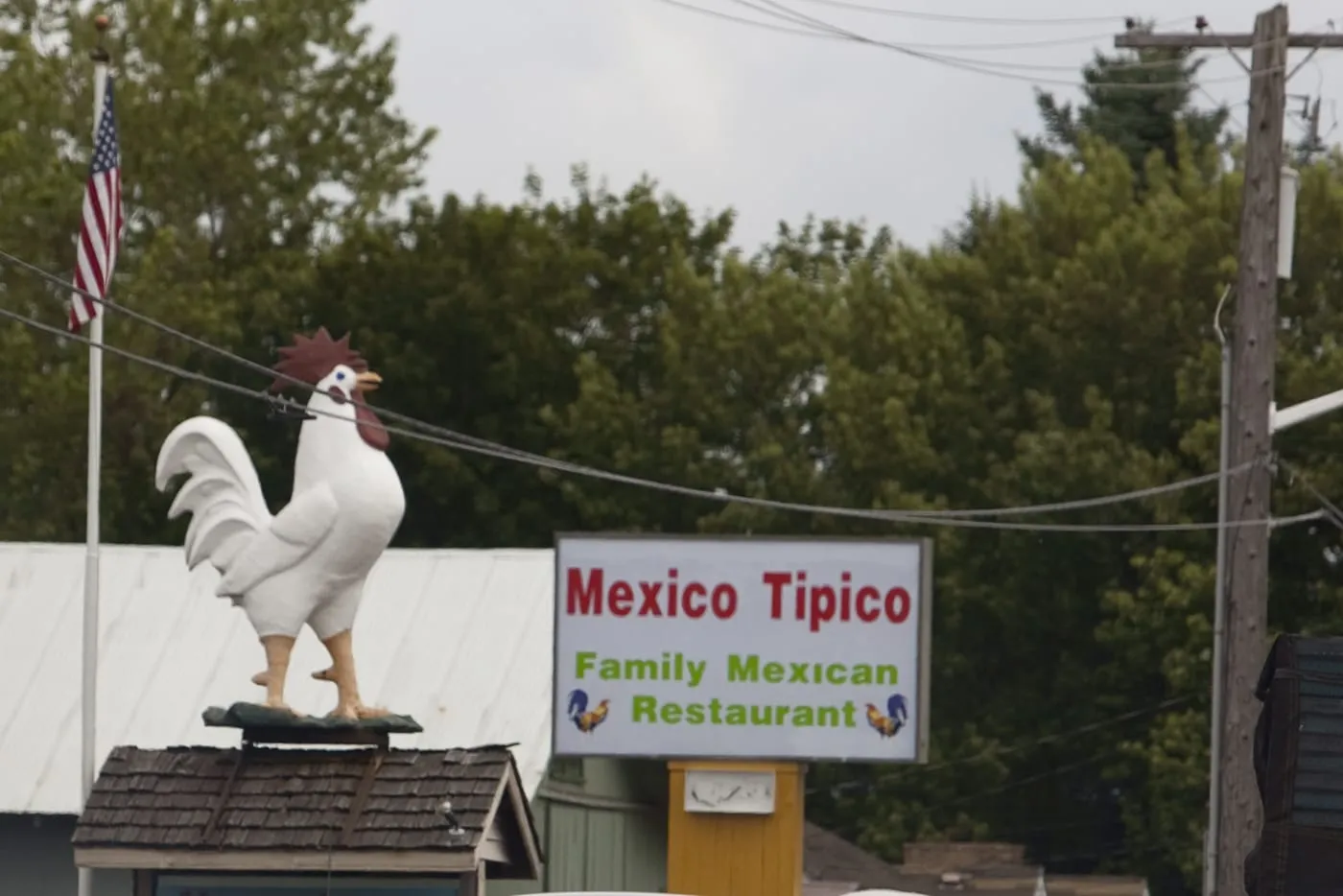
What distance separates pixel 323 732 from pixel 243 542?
160 cm

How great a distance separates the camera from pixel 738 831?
853 inches

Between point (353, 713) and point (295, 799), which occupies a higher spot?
point (353, 713)

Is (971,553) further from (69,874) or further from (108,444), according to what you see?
(69,874)

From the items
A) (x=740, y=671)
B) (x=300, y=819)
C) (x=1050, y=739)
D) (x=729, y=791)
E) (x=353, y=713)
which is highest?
(x=1050, y=739)

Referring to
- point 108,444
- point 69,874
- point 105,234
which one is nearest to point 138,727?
point 69,874

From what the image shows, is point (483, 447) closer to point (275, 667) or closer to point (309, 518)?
point (309, 518)

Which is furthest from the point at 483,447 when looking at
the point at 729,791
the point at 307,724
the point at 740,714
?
the point at 307,724

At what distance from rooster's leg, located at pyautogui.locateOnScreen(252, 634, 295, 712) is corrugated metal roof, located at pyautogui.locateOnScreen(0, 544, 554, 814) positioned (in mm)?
3888

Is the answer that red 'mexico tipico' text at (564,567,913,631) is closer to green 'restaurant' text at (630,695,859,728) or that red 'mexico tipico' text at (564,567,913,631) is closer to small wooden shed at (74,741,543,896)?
green 'restaurant' text at (630,695,859,728)

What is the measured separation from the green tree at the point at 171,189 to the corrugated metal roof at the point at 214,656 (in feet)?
67.3

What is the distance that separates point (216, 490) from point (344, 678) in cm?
169

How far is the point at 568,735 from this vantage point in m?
21.9

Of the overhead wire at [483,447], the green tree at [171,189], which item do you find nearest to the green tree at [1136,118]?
the green tree at [171,189]

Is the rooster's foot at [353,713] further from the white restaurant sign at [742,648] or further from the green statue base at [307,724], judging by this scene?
the white restaurant sign at [742,648]
